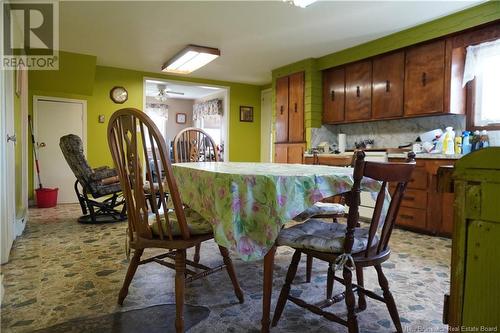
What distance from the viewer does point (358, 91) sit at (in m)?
4.39

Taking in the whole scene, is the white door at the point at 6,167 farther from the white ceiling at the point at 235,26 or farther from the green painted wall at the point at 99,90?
the green painted wall at the point at 99,90

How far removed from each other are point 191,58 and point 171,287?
3.74m

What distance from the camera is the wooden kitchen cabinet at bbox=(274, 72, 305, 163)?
5070mm

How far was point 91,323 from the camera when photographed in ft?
4.89

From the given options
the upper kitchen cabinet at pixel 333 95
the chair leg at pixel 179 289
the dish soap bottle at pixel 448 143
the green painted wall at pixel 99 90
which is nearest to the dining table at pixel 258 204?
the chair leg at pixel 179 289

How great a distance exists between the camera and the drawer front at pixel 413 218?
334 centimetres

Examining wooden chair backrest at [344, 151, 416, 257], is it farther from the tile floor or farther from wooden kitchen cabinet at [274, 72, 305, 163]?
wooden kitchen cabinet at [274, 72, 305, 163]

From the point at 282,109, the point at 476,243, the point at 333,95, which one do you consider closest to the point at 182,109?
the point at 282,109

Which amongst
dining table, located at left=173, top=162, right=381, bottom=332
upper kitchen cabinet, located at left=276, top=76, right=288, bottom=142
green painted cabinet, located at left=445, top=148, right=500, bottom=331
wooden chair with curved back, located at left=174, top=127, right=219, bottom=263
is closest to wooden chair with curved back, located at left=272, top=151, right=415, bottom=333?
dining table, located at left=173, top=162, right=381, bottom=332

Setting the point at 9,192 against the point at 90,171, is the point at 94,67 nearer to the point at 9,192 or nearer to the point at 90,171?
the point at 90,171

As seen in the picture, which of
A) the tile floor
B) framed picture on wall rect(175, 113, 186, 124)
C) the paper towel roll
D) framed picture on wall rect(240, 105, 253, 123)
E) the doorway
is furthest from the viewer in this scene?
framed picture on wall rect(175, 113, 186, 124)

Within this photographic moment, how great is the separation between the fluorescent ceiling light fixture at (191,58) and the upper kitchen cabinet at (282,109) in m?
1.30

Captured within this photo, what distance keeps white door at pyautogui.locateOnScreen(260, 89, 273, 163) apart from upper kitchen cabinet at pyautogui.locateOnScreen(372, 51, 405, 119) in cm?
305

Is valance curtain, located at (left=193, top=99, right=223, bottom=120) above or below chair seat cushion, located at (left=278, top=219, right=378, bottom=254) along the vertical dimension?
above
